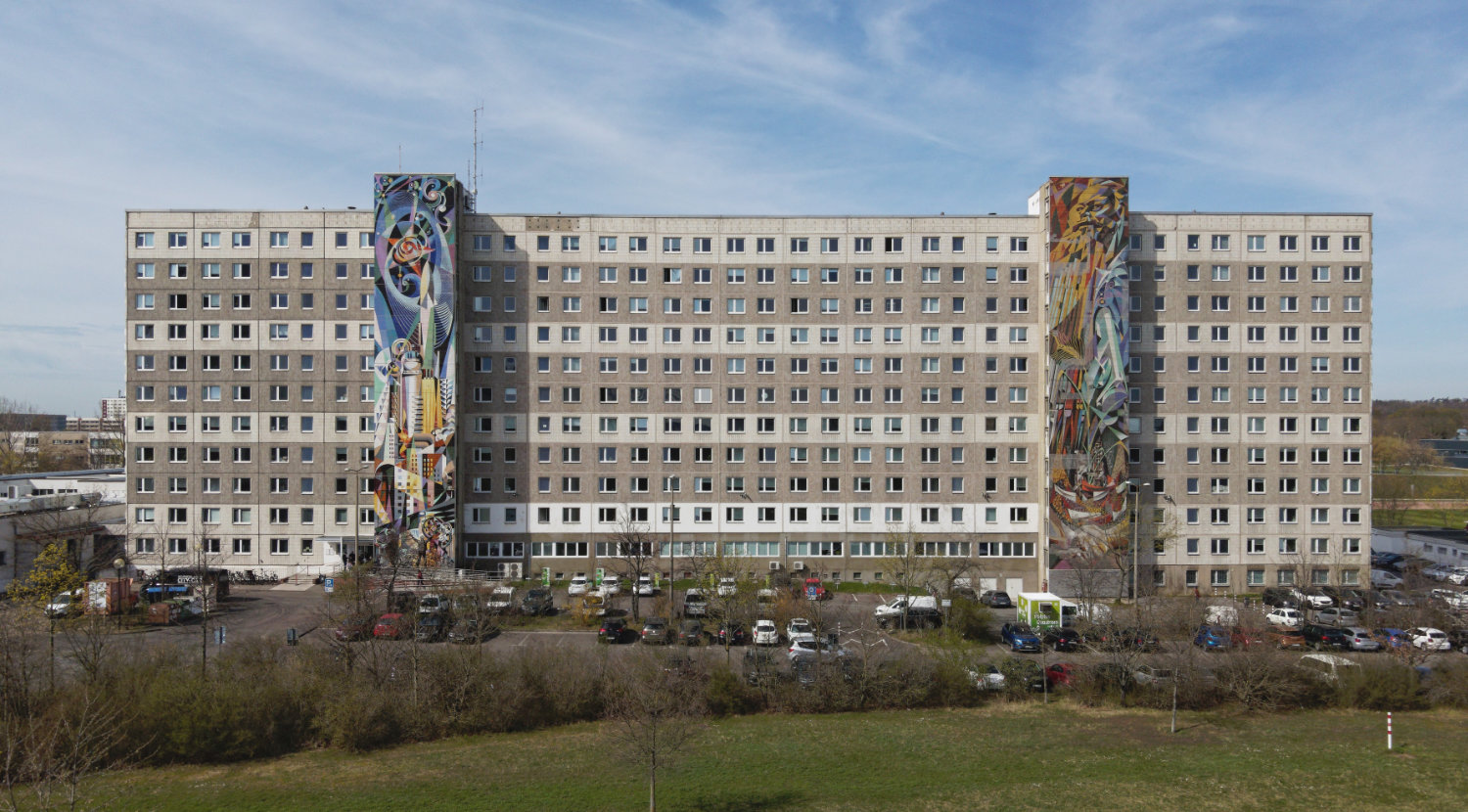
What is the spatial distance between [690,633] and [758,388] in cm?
2151

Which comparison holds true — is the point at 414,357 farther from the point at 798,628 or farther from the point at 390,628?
the point at 798,628

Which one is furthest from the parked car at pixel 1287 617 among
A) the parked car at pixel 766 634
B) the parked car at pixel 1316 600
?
the parked car at pixel 766 634

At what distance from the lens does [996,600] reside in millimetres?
54531

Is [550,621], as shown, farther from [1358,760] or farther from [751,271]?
[1358,760]

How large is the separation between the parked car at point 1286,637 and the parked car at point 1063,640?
852cm

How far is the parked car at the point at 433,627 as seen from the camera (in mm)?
40969

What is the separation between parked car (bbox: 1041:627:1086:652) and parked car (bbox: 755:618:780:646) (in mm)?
13820

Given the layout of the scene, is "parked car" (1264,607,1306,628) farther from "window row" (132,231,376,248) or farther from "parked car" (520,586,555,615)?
"window row" (132,231,376,248)

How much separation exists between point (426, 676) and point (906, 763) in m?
18.9

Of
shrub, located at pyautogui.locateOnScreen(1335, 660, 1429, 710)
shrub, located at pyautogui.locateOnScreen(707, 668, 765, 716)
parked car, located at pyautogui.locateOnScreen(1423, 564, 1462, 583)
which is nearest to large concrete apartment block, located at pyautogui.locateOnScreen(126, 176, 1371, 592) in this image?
parked car, located at pyautogui.locateOnScreen(1423, 564, 1462, 583)

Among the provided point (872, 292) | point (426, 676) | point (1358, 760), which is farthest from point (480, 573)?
point (1358, 760)

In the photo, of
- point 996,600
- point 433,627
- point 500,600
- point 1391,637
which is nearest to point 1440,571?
point 1391,637

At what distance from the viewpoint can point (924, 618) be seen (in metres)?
46.7

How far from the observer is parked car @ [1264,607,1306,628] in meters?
47.0
